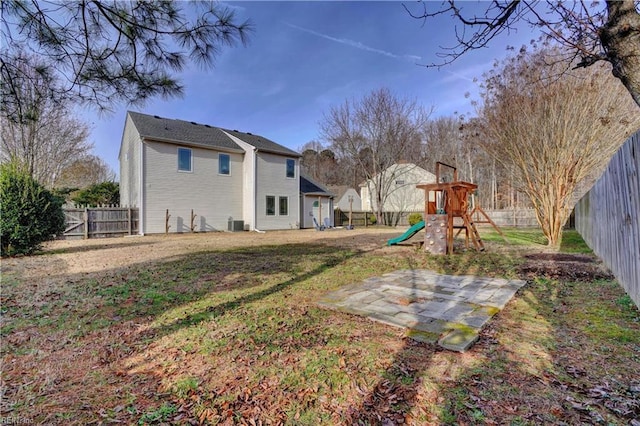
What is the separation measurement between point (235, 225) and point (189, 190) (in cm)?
301

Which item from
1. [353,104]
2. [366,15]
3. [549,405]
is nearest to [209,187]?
[366,15]

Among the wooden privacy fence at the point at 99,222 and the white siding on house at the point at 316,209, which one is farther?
the white siding on house at the point at 316,209

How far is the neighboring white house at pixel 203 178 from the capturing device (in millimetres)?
14039

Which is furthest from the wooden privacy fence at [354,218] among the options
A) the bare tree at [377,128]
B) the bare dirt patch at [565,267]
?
the bare dirt patch at [565,267]

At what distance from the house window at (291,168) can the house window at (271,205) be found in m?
2.00

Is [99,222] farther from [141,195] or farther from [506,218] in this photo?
[506,218]

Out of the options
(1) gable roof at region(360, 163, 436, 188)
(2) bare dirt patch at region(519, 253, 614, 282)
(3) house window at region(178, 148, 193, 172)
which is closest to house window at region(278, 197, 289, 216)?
(3) house window at region(178, 148, 193, 172)

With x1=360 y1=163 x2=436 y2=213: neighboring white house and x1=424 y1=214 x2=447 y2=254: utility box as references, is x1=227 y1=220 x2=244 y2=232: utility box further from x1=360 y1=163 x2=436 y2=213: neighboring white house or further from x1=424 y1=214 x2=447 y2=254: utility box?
x1=360 y1=163 x2=436 y2=213: neighboring white house

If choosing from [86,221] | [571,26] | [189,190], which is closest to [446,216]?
[571,26]

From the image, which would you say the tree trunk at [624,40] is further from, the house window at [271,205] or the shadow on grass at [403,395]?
the house window at [271,205]

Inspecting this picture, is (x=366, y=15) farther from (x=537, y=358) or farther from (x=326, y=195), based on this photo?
(x=326, y=195)

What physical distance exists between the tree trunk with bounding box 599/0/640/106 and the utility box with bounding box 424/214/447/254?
6147 millimetres

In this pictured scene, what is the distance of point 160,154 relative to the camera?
14219 mm

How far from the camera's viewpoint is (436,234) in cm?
814
